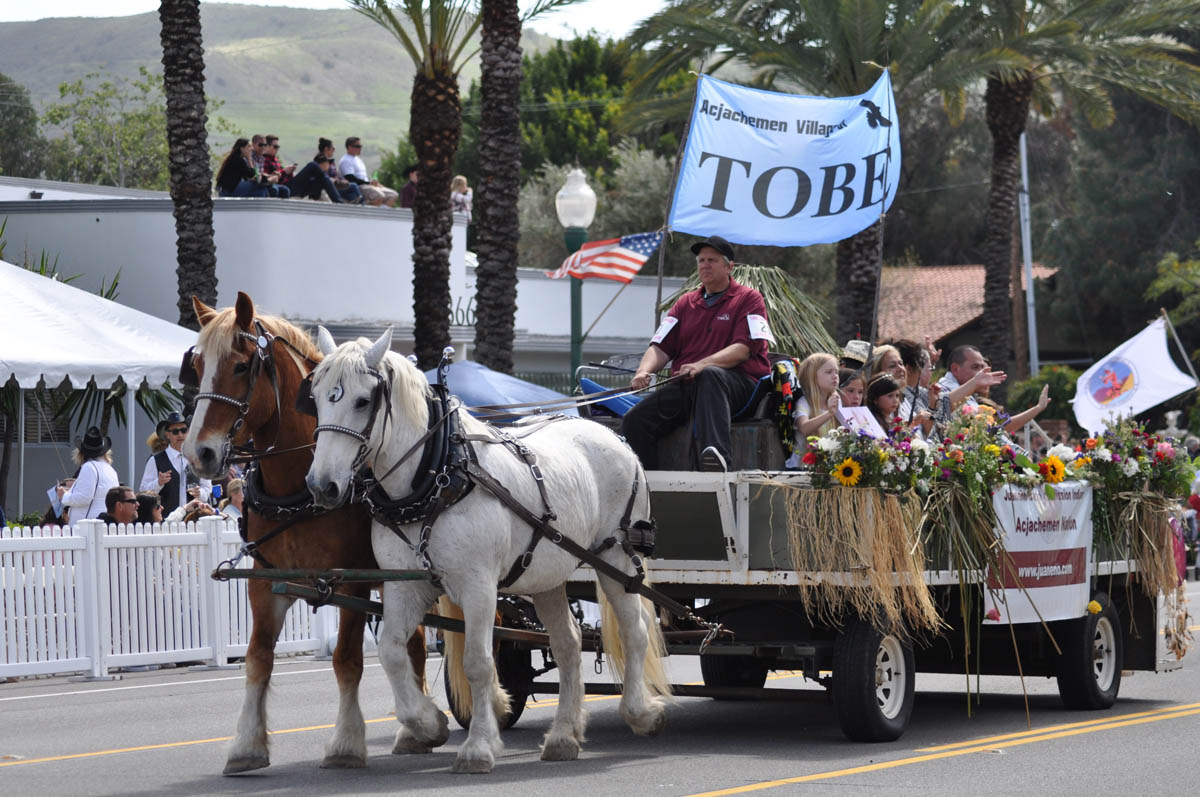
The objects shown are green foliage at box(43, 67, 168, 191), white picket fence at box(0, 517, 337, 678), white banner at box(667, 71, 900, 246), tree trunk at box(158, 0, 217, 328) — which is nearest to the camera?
white banner at box(667, 71, 900, 246)

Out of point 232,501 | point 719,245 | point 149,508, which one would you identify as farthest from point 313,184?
point 719,245

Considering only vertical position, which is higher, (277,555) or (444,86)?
(444,86)

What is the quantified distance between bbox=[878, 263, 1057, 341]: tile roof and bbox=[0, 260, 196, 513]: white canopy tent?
3676 centimetres

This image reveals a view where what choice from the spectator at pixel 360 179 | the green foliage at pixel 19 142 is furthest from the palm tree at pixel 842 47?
the green foliage at pixel 19 142

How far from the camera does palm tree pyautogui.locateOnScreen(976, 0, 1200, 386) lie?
1119 inches

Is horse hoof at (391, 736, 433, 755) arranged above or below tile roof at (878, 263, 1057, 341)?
below

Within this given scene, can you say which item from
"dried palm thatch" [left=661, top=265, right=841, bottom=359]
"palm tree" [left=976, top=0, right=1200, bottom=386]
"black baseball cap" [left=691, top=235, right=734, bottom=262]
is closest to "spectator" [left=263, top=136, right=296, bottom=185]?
"dried palm thatch" [left=661, top=265, right=841, bottom=359]

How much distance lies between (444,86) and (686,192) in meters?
12.2

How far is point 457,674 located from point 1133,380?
15306 millimetres

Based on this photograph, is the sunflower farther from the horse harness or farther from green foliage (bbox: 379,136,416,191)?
green foliage (bbox: 379,136,416,191)

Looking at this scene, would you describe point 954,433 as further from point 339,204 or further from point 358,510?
point 339,204

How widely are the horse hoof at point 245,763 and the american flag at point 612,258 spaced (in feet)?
45.5

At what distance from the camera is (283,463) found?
344 inches

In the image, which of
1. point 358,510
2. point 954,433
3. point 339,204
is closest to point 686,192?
point 954,433
